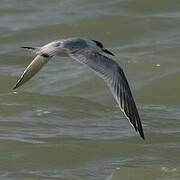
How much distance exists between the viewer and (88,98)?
9.42 meters

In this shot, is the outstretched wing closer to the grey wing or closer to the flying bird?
the flying bird

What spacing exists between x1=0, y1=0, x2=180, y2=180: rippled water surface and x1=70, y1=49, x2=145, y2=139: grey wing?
0.69 metres

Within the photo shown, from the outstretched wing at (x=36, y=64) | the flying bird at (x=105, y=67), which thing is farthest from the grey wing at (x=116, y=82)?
the outstretched wing at (x=36, y=64)

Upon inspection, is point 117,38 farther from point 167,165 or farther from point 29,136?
point 167,165

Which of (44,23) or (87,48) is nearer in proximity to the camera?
(87,48)

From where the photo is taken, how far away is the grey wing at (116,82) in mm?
6609

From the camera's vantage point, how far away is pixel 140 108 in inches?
357

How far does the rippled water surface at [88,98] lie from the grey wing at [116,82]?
0.69 metres

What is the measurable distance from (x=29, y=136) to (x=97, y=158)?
0.78m

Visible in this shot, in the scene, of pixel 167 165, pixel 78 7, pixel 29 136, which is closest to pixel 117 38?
pixel 78 7

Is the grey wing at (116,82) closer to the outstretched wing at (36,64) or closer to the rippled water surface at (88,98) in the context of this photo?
the outstretched wing at (36,64)

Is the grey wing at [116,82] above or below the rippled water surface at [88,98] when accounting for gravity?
above

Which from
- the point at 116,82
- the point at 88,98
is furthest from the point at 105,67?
the point at 88,98

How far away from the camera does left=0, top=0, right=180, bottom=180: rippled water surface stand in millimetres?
7453
